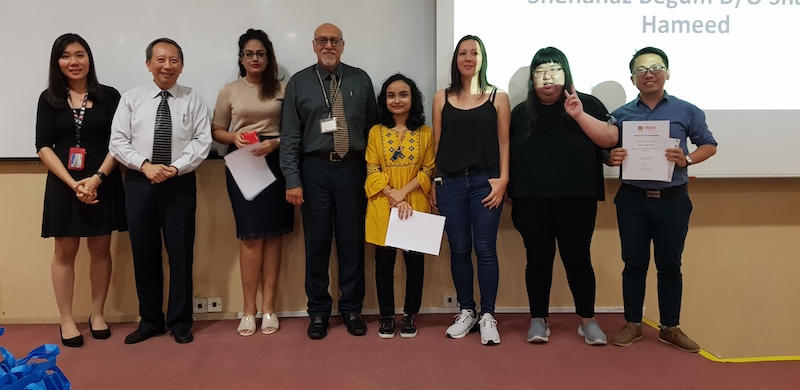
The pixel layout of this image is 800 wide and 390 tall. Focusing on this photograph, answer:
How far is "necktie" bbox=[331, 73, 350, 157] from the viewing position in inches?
102

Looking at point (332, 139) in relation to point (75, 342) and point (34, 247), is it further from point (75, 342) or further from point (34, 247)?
point (34, 247)

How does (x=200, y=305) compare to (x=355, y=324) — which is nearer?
(x=355, y=324)

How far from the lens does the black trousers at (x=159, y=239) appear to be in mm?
2561

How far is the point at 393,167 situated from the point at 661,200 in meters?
1.33

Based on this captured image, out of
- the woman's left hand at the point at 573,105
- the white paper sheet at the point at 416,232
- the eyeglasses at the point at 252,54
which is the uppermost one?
the eyeglasses at the point at 252,54

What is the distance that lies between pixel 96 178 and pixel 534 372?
2377mm

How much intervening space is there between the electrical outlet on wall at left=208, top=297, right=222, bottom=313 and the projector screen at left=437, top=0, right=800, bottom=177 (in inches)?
75.4

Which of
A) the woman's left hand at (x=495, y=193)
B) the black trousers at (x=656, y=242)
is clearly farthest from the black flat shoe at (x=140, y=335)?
the black trousers at (x=656, y=242)

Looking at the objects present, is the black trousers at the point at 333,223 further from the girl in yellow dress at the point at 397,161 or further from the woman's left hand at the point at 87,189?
the woman's left hand at the point at 87,189

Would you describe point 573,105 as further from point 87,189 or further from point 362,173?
point 87,189

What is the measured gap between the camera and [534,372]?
7.32ft

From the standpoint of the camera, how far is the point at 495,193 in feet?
8.12

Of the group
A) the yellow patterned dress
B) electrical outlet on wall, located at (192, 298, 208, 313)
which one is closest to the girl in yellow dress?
the yellow patterned dress

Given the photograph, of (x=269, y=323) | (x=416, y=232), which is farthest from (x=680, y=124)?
(x=269, y=323)
